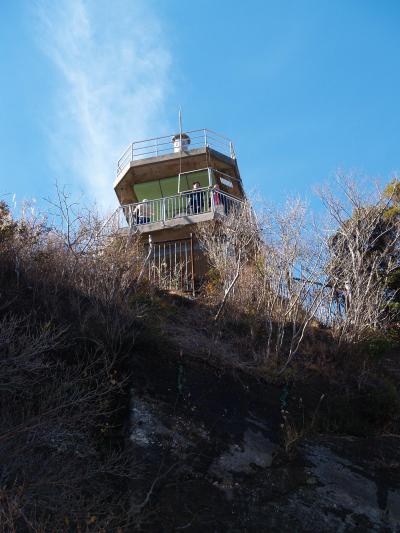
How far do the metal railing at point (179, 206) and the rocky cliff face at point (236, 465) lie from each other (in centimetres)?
908

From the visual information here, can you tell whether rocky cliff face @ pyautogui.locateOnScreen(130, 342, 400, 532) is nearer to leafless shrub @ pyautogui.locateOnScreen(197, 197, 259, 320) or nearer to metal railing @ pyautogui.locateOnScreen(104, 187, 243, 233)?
leafless shrub @ pyautogui.locateOnScreen(197, 197, 259, 320)

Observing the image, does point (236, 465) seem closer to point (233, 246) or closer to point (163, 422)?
point (163, 422)

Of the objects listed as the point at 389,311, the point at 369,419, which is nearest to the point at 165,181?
the point at 389,311

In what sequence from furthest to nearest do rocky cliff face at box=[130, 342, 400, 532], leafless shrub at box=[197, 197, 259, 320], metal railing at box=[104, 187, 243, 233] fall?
metal railing at box=[104, 187, 243, 233] < leafless shrub at box=[197, 197, 259, 320] < rocky cliff face at box=[130, 342, 400, 532]

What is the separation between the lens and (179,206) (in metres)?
19.6

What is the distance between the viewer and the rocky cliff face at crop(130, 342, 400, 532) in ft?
24.6

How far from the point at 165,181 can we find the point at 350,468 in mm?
15323

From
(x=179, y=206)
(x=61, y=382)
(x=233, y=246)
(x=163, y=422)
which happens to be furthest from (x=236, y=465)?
(x=179, y=206)

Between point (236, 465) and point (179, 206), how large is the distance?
12234mm

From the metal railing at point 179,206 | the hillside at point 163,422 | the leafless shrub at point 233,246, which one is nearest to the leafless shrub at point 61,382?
the hillside at point 163,422

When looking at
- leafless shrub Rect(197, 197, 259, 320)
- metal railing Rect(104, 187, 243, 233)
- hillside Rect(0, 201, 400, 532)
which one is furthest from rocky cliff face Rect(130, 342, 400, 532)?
metal railing Rect(104, 187, 243, 233)

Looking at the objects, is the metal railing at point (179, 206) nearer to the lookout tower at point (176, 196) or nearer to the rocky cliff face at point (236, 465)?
the lookout tower at point (176, 196)

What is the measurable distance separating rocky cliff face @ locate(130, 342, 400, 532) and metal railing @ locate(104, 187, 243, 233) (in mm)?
9079

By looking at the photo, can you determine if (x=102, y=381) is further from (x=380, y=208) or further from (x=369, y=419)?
(x=380, y=208)
